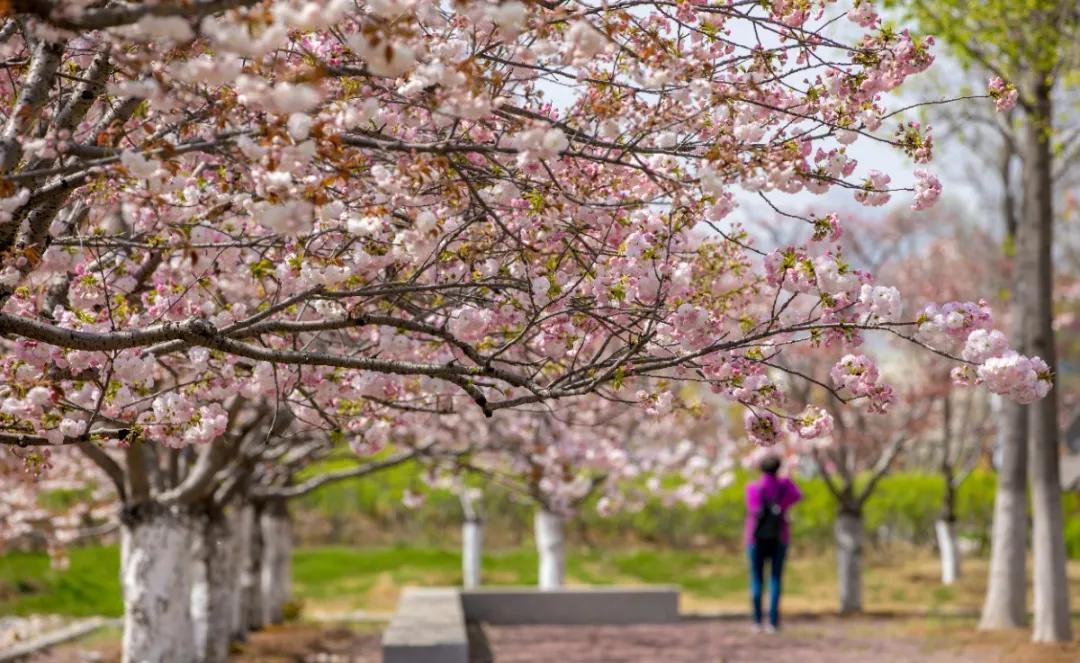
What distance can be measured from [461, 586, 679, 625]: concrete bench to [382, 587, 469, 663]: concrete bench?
340 cm

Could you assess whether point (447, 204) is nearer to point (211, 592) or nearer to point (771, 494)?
point (211, 592)

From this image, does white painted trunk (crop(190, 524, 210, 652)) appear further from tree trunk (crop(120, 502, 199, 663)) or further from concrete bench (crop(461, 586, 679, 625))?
concrete bench (crop(461, 586, 679, 625))

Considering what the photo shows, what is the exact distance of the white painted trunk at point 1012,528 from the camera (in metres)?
12.5

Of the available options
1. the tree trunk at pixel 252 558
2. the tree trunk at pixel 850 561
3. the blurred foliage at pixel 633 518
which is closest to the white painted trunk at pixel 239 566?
the tree trunk at pixel 252 558

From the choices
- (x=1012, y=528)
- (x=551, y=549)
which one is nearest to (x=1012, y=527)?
(x=1012, y=528)

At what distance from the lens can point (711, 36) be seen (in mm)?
4461

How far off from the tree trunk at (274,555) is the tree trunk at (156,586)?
571 centimetres

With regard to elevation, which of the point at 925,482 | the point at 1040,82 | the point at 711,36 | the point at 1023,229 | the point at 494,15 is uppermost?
the point at 1040,82

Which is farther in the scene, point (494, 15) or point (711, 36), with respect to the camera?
point (711, 36)

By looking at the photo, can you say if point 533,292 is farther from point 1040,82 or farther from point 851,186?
point 1040,82

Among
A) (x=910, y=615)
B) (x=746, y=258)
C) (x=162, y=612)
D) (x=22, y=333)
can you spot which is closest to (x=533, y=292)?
(x=746, y=258)

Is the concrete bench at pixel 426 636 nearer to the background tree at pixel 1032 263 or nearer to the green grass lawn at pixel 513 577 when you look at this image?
the background tree at pixel 1032 263

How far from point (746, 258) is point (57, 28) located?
10.2ft

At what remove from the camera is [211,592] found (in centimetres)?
1069
